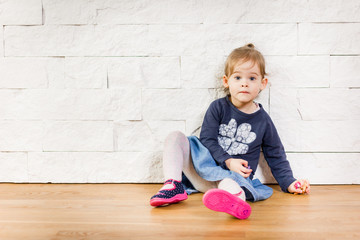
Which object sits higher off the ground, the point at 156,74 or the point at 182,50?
the point at 182,50

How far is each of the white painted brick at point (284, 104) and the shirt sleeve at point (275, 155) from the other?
0.08 m

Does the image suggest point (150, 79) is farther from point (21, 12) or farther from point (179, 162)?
point (21, 12)

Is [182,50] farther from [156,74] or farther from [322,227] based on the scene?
[322,227]

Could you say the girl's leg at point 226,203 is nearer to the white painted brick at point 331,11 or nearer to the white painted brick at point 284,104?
the white painted brick at point 284,104

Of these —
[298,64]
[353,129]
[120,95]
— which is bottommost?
[353,129]

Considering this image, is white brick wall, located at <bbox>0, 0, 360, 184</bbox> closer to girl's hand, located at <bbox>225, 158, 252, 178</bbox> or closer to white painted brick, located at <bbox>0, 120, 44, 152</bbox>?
white painted brick, located at <bbox>0, 120, 44, 152</bbox>

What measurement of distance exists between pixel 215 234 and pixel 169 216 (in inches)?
7.8

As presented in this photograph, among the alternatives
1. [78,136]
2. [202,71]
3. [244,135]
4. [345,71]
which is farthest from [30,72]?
[345,71]

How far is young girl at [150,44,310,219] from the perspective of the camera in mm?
1307

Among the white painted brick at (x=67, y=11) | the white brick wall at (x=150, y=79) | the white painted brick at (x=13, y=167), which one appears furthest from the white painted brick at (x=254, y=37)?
the white painted brick at (x=13, y=167)

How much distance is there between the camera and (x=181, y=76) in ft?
4.86

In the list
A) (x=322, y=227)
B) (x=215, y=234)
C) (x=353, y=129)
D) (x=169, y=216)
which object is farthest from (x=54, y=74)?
(x=353, y=129)

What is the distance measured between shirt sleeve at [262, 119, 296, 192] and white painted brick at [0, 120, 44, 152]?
0.99 meters

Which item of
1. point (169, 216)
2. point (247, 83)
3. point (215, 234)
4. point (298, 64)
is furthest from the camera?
point (298, 64)
